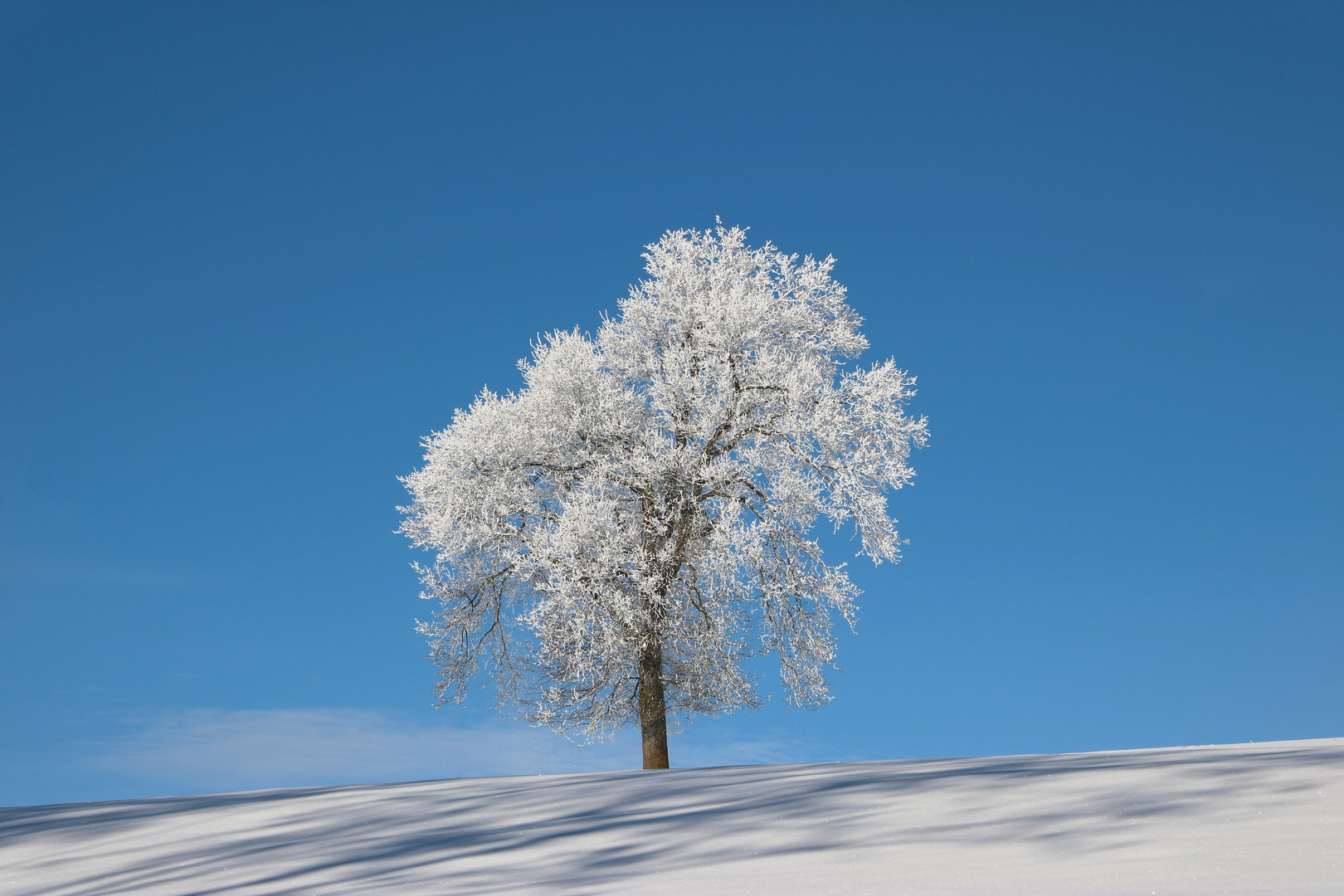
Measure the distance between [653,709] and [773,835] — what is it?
11788mm

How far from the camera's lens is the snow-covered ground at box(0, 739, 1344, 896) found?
5250 mm

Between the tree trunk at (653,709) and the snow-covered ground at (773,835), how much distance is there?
8.75 metres

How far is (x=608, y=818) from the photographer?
6.96 metres

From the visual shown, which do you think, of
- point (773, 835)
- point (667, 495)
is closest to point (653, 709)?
point (667, 495)

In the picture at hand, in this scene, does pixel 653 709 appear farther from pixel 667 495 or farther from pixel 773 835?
pixel 773 835

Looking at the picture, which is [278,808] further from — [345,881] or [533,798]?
[345,881]

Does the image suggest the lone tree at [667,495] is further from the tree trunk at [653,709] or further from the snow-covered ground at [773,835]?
the snow-covered ground at [773,835]

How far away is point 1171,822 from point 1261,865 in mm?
902

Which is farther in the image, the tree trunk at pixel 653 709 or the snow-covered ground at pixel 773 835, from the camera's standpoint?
the tree trunk at pixel 653 709

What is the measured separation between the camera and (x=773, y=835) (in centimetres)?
618

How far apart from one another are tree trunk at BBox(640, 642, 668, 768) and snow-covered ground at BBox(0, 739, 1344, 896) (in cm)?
875

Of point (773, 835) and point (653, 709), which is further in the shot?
point (653, 709)

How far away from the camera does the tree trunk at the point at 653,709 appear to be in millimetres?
17484

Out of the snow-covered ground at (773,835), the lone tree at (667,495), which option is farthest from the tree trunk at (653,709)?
the snow-covered ground at (773,835)
